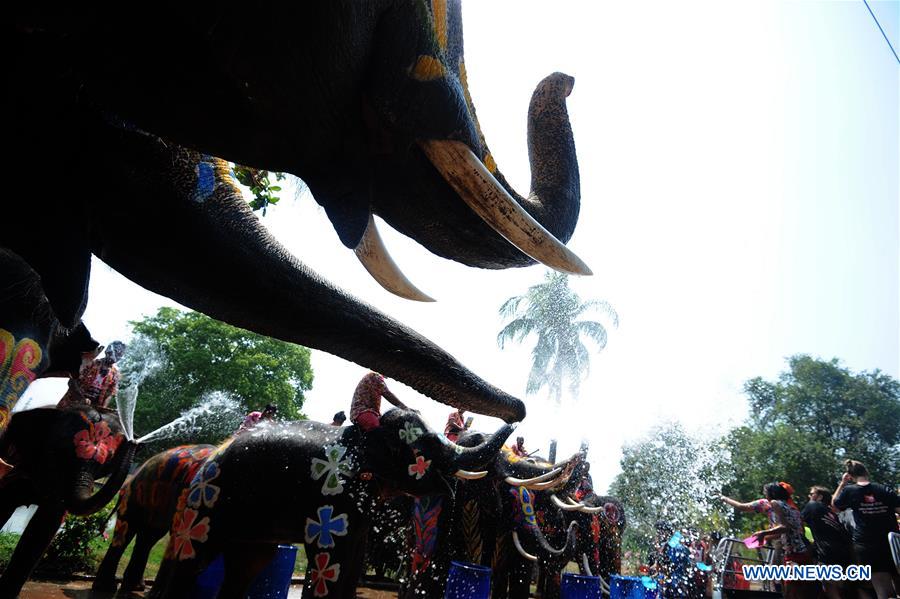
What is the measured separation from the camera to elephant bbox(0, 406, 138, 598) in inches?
152

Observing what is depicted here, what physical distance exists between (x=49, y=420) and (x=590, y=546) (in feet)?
23.1

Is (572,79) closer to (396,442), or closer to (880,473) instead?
(396,442)

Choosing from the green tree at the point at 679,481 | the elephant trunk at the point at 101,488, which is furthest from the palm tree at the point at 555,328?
the elephant trunk at the point at 101,488

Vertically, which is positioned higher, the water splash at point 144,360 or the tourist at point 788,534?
the water splash at point 144,360

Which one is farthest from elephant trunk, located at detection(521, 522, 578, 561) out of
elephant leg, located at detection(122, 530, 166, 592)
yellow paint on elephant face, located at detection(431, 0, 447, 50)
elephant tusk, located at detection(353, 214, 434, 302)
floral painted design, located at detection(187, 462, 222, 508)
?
yellow paint on elephant face, located at detection(431, 0, 447, 50)

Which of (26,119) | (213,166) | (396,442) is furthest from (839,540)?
(26,119)

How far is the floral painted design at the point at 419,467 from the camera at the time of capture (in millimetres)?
4105

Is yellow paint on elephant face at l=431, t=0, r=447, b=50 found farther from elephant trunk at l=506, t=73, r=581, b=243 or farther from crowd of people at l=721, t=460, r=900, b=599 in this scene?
crowd of people at l=721, t=460, r=900, b=599

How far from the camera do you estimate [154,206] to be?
150cm

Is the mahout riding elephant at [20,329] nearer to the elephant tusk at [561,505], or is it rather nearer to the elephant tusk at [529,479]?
the elephant tusk at [529,479]

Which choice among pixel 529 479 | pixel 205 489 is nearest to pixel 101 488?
pixel 205 489

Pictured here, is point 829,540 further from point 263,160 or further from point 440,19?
point 263,160

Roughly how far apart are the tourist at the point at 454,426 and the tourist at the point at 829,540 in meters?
4.21

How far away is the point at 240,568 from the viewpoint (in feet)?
12.6
